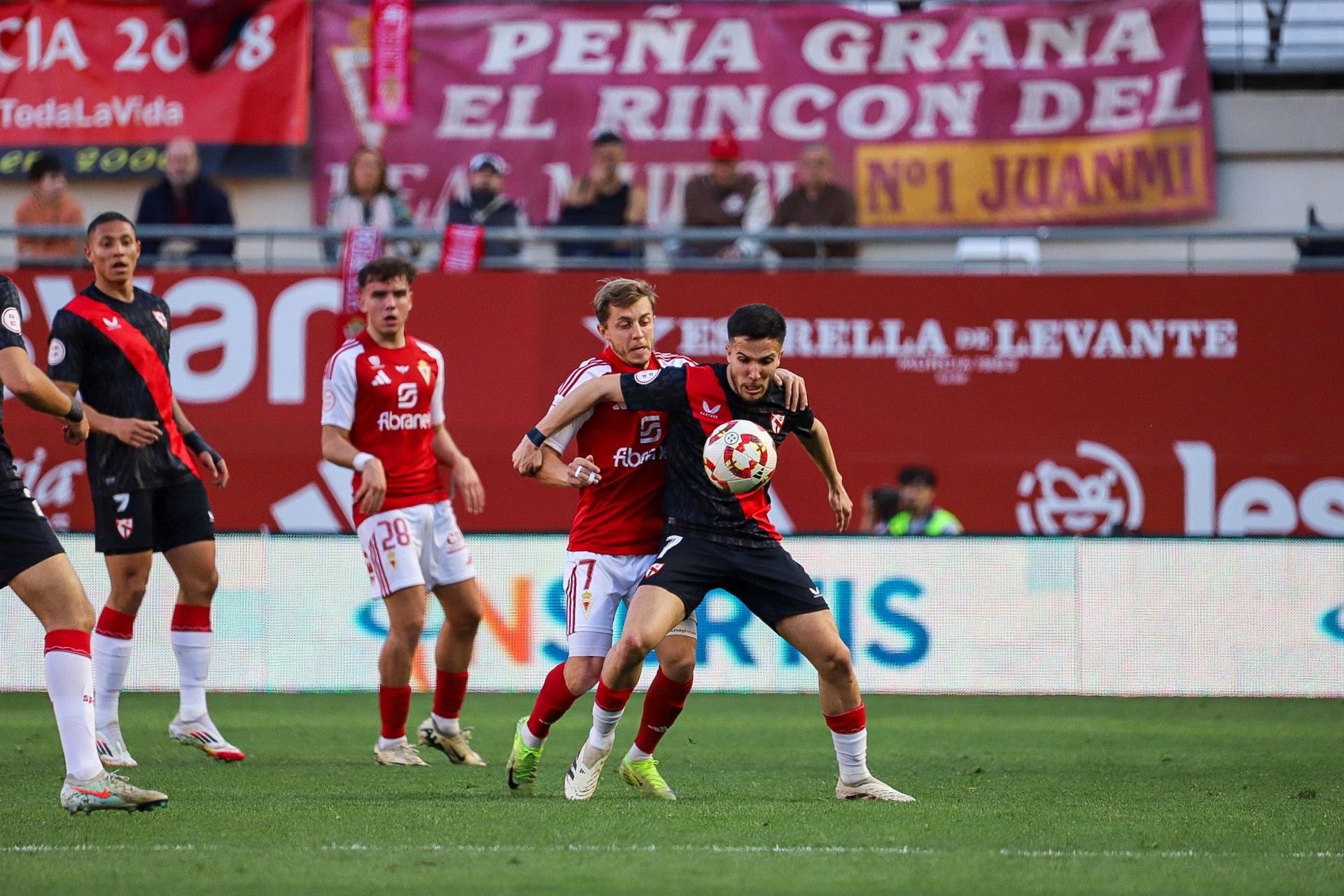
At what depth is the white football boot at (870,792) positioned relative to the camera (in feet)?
23.0

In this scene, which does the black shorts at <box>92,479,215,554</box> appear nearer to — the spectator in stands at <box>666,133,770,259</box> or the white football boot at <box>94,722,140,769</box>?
the white football boot at <box>94,722,140,769</box>

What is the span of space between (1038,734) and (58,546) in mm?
5680

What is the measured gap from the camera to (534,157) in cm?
1714

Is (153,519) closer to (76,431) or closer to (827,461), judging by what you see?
(76,431)

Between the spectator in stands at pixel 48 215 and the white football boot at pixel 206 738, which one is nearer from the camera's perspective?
the white football boot at pixel 206 738

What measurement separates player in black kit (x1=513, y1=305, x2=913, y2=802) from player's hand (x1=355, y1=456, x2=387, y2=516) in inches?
54.5

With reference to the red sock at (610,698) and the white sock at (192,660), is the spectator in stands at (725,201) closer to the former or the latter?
the white sock at (192,660)

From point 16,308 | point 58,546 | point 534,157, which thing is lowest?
point 58,546

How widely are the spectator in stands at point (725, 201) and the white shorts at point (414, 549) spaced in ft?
23.2

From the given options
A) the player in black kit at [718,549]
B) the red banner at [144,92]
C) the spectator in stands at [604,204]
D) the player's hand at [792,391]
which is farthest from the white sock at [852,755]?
the red banner at [144,92]

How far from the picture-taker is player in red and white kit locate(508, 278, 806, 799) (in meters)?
7.19

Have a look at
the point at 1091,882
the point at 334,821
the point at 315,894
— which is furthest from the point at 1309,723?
the point at 315,894

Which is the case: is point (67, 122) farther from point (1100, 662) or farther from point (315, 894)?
point (315, 894)

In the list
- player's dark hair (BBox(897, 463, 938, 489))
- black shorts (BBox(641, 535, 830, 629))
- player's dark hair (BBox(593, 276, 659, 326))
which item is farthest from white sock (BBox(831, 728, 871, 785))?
player's dark hair (BBox(897, 463, 938, 489))
